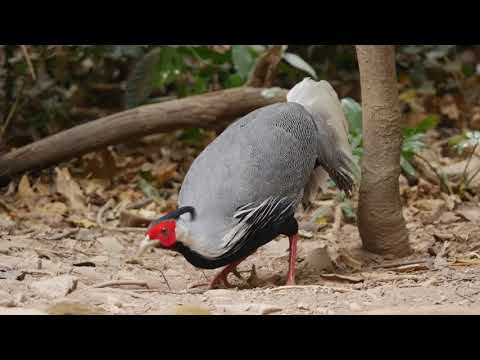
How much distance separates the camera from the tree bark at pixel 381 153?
4230mm

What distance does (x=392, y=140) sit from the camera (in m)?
4.29

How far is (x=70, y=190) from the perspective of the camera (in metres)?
5.75

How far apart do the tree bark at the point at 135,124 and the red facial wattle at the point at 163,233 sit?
82.8 inches

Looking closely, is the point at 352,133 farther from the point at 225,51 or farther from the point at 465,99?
the point at 465,99

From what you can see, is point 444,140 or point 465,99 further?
point 465,99

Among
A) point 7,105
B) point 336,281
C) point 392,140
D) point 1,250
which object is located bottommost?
point 336,281

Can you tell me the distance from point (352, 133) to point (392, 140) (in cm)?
88

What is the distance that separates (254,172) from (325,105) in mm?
740

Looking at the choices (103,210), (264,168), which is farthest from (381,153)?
(103,210)

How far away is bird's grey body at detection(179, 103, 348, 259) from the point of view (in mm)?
3656

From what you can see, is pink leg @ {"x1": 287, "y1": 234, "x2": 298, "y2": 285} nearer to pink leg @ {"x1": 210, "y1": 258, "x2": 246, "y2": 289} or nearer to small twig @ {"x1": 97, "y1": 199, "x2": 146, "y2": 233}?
pink leg @ {"x1": 210, "y1": 258, "x2": 246, "y2": 289}

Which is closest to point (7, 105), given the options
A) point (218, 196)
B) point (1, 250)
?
point (1, 250)

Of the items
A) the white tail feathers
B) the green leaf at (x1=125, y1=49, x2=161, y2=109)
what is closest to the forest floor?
the green leaf at (x1=125, y1=49, x2=161, y2=109)

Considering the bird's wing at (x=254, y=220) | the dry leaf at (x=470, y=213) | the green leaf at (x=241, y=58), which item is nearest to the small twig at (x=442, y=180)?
the dry leaf at (x=470, y=213)
